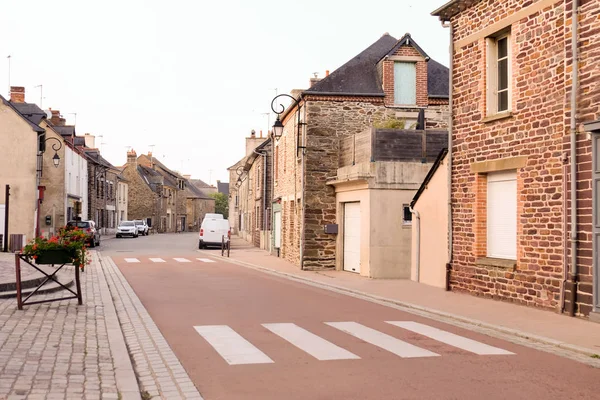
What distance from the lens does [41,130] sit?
34406 mm

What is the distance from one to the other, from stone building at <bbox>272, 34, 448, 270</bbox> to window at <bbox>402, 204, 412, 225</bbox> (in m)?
3.37

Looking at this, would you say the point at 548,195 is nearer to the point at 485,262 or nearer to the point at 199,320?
the point at 485,262

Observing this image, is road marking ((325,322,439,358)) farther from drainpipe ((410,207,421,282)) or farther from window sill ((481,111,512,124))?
drainpipe ((410,207,421,282))

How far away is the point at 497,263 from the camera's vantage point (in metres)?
13.3

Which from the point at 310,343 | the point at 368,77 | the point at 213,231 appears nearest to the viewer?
the point at 310,343

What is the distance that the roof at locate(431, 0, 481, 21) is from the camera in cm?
1447

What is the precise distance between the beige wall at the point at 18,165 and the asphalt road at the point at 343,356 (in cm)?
2350

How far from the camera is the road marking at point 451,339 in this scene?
8102mm

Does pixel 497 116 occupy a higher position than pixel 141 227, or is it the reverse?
pixel 497 116

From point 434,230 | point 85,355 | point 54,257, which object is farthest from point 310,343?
point 434,230

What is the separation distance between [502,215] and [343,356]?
23.3ft

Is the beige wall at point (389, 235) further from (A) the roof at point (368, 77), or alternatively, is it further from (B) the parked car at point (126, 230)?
(B) the parked car at point (126, 230)

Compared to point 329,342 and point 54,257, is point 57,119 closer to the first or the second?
point 54,257

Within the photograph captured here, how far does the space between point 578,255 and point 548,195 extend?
1.31m
